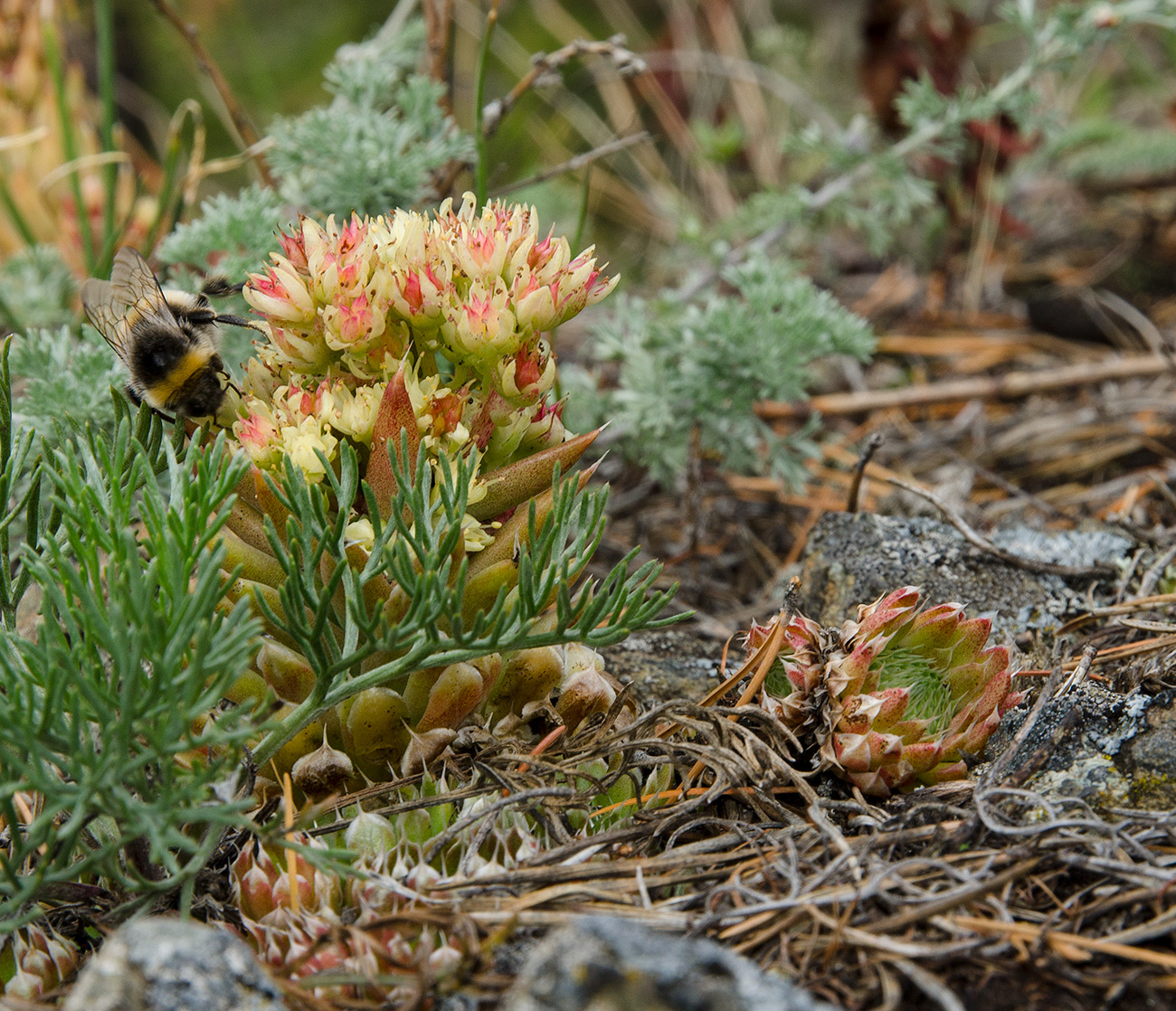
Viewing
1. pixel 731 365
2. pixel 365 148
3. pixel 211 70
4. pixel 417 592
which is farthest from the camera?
pixel 211 70

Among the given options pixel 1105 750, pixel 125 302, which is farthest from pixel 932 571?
pixel 125 302

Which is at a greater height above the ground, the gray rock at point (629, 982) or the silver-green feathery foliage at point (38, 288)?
the silver-green feathery foliage at point (38, 288)

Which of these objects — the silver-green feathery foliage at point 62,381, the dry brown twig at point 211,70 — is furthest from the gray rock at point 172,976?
the dry brown twig at point 211,70

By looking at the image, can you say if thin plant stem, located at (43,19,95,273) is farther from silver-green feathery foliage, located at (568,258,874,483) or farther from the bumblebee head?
silver-green feathery foliage, located at (568,258,874,483)

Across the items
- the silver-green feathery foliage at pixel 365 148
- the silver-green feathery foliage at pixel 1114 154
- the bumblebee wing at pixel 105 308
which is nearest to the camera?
the bumblebee wing at pixel 105 308

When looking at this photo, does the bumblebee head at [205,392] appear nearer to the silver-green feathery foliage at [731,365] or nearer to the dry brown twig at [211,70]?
the silver-green feathery foliage at [731,365]

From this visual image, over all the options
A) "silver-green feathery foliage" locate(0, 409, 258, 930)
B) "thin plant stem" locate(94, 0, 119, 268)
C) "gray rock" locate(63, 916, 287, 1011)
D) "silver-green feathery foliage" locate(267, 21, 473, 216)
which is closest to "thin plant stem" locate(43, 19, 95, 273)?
"thin plant stem" locate(94, 0, 119, 268)

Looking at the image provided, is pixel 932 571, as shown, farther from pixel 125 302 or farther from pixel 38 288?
pixel 38 288

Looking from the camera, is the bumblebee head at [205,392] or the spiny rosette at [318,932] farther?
the bumblebee head at [205,392]
